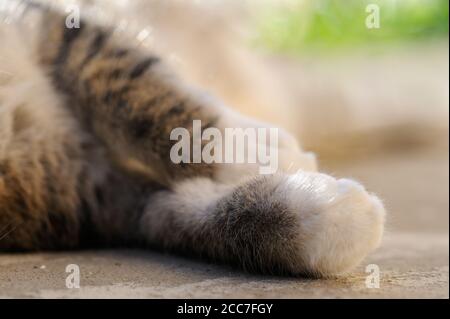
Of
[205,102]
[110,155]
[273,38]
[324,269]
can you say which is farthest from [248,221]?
[273,38]

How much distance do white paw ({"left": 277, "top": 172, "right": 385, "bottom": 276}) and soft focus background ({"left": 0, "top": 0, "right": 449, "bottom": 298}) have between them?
3 centimetres

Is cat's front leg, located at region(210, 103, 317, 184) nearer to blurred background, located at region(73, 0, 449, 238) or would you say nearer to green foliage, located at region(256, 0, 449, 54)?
blurred background, located at region(73, 0, 449, 238)

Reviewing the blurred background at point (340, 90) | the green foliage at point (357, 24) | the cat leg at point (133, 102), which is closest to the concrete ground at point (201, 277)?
the cat leg at point (133, 102)

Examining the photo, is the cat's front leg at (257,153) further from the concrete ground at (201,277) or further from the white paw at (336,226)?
the white paw at (336,226)

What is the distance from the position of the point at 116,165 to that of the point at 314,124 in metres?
1.30

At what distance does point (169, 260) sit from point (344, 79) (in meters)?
1.69

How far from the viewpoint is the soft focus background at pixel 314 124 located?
0.99 metres

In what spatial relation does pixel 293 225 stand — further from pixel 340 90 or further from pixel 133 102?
pixel 340 90

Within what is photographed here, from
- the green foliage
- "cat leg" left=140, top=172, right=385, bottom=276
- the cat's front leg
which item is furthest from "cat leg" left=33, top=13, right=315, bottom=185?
the green foliage

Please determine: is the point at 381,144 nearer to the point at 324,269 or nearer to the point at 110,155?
the point at 110,155

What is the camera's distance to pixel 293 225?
106 cm

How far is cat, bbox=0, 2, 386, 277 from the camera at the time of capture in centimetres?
113

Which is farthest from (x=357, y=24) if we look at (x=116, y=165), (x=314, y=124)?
(x=116, y=165)

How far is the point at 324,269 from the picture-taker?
40.8 inches
